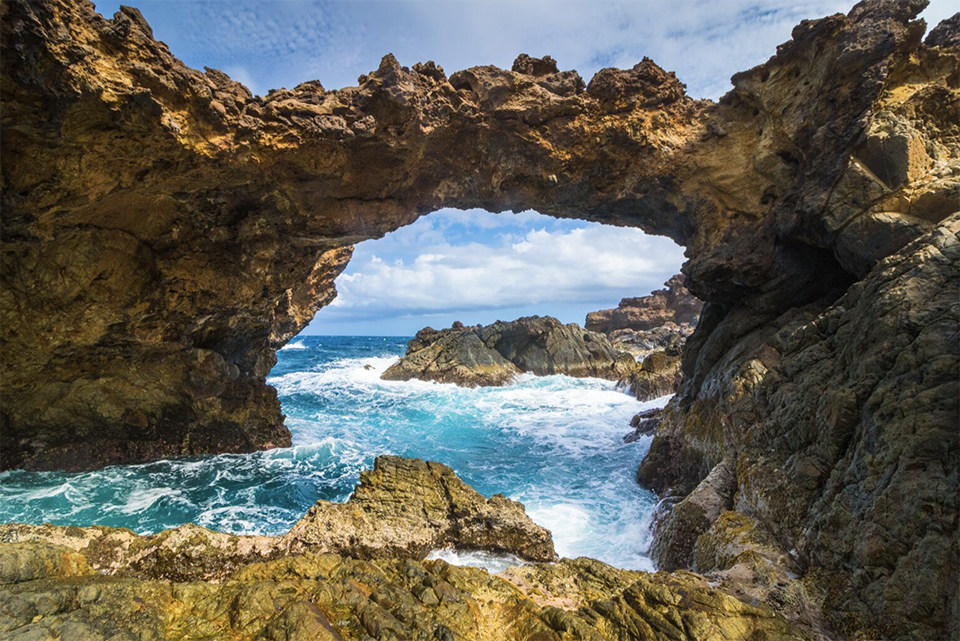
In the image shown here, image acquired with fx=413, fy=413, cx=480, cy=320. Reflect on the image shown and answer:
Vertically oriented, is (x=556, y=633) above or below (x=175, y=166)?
below

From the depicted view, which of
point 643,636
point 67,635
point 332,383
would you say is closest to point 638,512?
point 643,636

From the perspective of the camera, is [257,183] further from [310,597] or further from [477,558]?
[477,558]

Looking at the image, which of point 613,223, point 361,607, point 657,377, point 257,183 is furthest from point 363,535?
point 657,377

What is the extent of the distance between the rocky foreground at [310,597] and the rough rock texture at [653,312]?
59.4m

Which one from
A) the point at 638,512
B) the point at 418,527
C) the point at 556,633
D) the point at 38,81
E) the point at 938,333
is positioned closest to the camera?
the point at 556,633

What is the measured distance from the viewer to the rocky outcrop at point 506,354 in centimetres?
3378

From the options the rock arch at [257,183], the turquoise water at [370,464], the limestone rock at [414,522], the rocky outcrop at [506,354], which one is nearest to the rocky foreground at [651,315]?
the rocky outcrop at [506,354]

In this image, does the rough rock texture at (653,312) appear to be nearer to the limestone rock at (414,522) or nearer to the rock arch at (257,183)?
the rock arch at (257,183)

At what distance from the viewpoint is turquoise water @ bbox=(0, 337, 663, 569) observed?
10.2m

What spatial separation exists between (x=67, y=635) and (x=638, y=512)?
11.1m

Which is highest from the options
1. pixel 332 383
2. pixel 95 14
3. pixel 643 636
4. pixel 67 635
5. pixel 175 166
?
pixel 95 14

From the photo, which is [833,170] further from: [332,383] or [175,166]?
[332,383]

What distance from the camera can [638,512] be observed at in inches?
433

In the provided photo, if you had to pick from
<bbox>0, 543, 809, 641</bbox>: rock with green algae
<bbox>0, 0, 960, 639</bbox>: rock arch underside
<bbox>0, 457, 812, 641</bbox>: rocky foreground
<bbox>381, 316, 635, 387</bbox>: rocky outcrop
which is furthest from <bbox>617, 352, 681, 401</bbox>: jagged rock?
<bbox>0, 543, 809, 641</bbox>: rock with green algae
